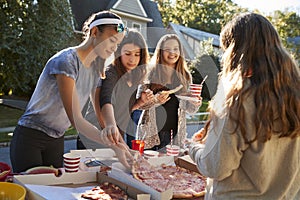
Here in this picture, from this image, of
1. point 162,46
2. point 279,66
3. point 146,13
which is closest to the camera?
point 279,66

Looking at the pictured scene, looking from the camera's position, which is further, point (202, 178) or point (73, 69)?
Answer: point (202, 178)

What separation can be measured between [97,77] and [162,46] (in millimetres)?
769

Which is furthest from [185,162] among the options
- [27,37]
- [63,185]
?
[27,37]

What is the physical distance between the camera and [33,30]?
9445 millimetres

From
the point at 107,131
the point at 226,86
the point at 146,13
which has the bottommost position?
the point at 107,131

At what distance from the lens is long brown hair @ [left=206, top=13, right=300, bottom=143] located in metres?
1.20

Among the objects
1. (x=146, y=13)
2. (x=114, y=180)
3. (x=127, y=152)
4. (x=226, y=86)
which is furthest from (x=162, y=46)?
(x=146, y=13)

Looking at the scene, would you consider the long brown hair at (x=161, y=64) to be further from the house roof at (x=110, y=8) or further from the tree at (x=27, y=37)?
the house roof at (x=110, y=8)

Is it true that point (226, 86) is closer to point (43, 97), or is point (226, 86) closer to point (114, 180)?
point (114, 180)

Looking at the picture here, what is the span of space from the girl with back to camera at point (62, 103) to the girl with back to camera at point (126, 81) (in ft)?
0.89

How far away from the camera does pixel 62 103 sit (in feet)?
5.96

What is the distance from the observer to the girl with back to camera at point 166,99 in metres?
2.52

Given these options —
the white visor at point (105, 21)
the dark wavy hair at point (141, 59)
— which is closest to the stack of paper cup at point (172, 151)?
the dark wavy hair at point (141, 59)

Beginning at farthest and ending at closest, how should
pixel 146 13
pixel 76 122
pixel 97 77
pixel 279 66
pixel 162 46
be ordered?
pixel 146 13 < pixel 162 46 < pixel 97 77 < pixel 76 122 < pixel 279 66
